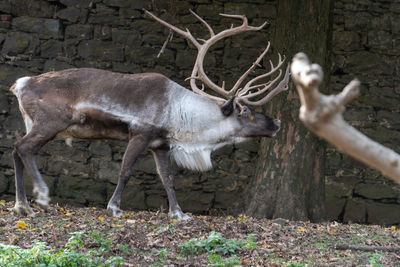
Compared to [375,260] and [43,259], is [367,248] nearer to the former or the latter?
[375,260]

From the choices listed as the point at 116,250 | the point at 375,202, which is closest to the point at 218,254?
the point at 116,250

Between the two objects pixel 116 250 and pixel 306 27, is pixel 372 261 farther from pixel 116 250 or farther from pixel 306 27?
pixel 306 27

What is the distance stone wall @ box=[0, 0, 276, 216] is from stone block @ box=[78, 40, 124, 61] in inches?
0.5

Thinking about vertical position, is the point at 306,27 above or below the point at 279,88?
above

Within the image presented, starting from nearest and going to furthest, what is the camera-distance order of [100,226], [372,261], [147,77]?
1. [372,261]
2. [100,226]
3. [147,77]

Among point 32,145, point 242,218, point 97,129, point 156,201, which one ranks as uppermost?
point 97,129

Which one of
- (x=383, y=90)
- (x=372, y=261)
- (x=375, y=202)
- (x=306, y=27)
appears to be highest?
(x=306, y=27)

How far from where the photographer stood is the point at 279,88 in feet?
19.6

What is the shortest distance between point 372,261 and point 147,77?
3064mm

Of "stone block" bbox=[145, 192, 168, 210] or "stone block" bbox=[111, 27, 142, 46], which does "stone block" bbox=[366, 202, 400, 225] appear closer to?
"stone block" bbox=[145, 192, 168, 210]

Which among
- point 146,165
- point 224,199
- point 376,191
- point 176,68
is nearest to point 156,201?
point 146,165

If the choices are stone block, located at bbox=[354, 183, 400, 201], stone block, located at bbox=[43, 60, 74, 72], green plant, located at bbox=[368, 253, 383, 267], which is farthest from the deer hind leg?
stone block, located at bbox=[354, 183, 400, 201]

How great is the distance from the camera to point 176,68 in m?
7.55

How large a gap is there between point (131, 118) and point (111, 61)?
2.03m
